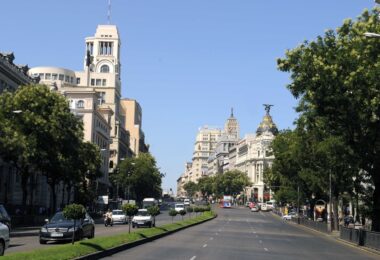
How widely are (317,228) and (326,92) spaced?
3599 centimetres

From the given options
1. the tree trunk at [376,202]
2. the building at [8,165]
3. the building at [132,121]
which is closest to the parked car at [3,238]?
the tree trunk at [376,202]

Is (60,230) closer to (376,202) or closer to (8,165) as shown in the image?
(376,202)

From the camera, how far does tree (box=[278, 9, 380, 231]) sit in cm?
2798

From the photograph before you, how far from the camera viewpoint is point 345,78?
2914 centimetres

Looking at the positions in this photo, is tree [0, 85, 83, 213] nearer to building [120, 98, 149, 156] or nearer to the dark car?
the dark car

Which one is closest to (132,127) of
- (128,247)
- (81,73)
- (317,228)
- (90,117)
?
(81,73)

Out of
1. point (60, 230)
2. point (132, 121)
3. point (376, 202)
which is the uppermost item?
point (132, 121)

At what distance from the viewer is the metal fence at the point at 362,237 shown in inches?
1377

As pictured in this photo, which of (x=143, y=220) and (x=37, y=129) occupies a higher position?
(x=37, y=129)

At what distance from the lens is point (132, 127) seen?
189m

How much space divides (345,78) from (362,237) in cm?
1383

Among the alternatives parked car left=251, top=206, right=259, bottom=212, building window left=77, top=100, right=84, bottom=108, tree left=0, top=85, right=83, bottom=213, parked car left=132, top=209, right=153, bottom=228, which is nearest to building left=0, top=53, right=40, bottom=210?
tree left=0, top=85, right=83, bottom=213

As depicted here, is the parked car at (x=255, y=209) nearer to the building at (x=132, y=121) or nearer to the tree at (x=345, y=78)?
the building at (x=132, y=121)

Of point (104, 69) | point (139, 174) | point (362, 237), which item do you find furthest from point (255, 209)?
point (362, 237)
